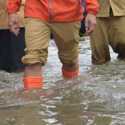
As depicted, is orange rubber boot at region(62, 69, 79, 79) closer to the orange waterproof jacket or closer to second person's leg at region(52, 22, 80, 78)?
second person's leg at region(52, 22, 80, 78)

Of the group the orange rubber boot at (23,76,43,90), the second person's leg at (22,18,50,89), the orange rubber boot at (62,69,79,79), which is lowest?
the orange rubber boot at (62,69,79,79)

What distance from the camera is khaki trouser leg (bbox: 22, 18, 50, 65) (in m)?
5.64

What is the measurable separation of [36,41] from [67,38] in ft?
1.57

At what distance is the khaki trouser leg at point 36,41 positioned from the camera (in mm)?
5637

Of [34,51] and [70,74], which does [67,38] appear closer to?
[34,51]

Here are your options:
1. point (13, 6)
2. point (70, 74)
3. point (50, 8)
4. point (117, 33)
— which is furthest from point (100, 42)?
point (13, 6)

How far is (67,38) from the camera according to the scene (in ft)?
19.9

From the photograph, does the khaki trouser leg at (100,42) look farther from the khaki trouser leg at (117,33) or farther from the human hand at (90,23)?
the human hand at (90,23)

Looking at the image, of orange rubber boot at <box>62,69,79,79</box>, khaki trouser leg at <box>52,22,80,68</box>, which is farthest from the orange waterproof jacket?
orange rubber boot at <box>62,69,79,79</box>

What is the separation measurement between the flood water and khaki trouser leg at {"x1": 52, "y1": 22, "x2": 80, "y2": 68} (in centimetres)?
31

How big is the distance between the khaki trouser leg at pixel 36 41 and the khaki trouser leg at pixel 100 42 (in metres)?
2.34

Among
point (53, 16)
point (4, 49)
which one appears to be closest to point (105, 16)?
point (4, 49)

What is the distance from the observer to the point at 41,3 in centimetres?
574

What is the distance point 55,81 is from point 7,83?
1.78 ft
